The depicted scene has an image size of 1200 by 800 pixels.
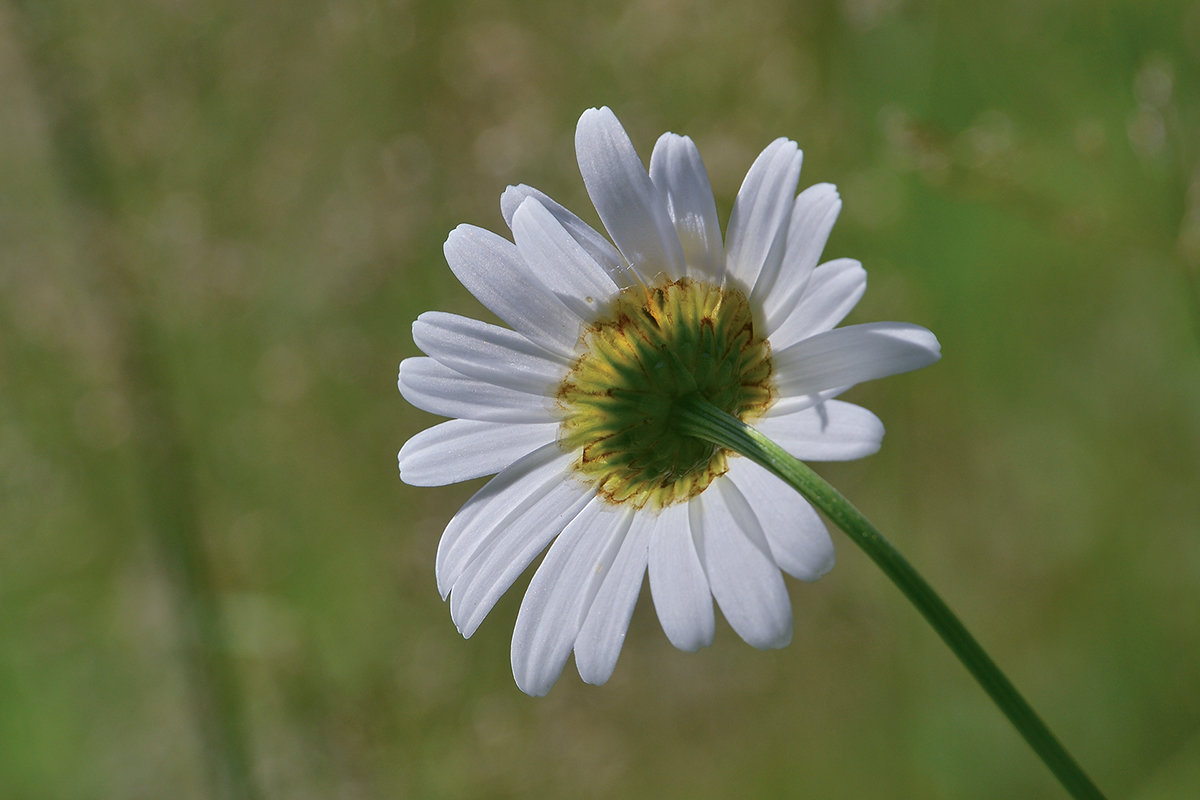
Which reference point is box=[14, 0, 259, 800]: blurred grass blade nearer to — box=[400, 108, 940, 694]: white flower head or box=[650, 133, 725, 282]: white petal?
box=[400, 108, 940, 694]: white flower head

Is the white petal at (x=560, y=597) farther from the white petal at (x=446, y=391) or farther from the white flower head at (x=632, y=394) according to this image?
the white petal at (x=446, y=391)

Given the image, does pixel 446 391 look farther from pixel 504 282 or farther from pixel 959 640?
pixel 959 640

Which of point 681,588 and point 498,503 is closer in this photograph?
point 681,588

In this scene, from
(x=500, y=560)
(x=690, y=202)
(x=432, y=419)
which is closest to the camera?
(x=690, y=202)

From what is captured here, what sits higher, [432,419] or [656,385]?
[432,419]

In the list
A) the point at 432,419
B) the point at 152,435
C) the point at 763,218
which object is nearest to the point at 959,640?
the point at 763,218

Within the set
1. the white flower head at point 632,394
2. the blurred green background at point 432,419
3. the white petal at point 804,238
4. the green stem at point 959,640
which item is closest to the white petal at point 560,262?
the white flower head at point 632,394

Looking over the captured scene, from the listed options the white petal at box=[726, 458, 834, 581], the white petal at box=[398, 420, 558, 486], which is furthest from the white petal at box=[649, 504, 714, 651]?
the white petal at box=[398, 420, 558, 486]
